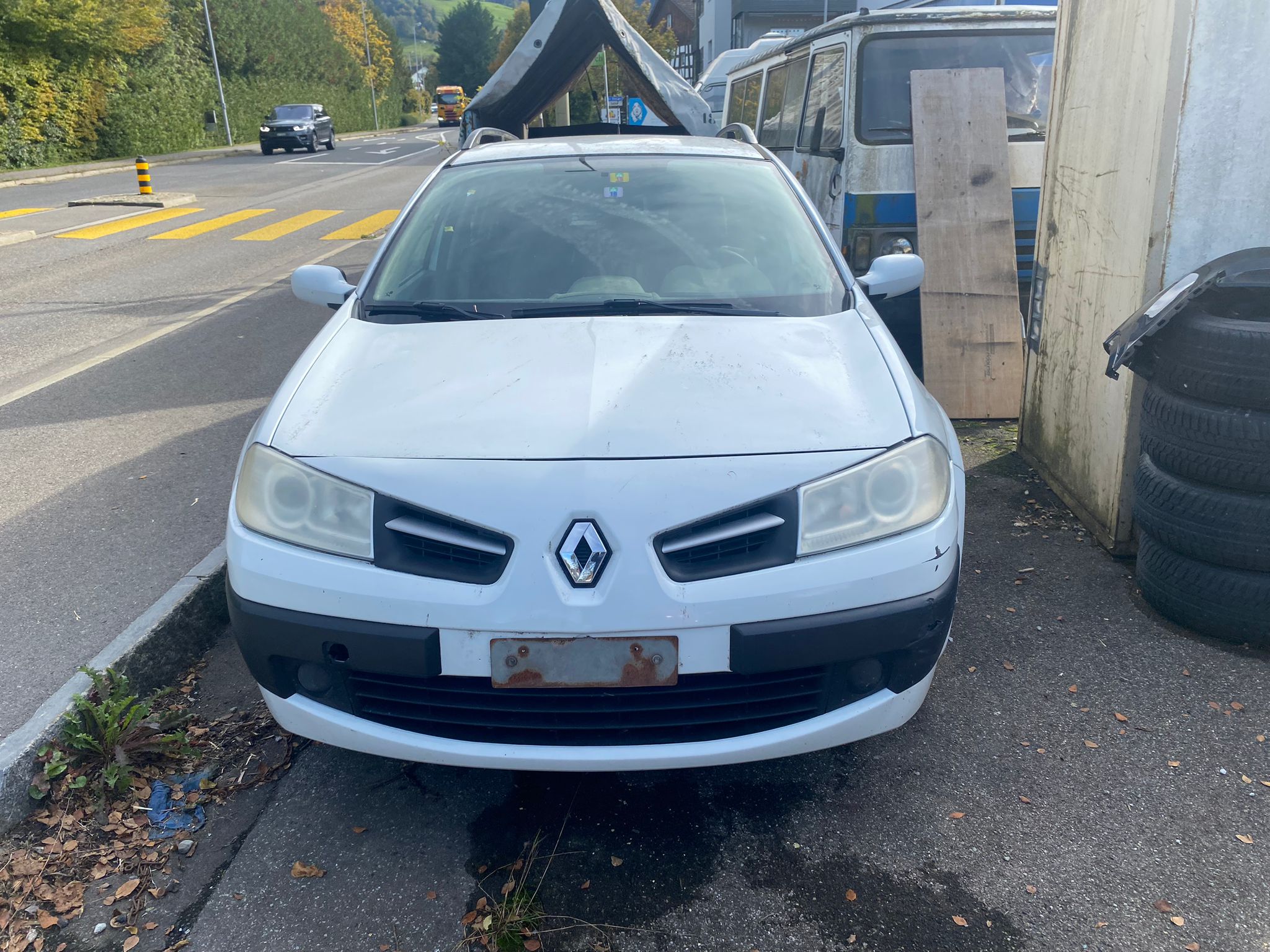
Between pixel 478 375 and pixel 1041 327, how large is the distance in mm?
3254

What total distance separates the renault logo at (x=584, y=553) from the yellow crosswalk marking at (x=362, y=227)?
11774 millimetres

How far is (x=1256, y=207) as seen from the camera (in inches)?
136

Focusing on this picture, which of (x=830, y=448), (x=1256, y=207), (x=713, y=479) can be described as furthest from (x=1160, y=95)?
(x=713, y=479)

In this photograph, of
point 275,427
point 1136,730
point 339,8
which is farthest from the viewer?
point 339,8

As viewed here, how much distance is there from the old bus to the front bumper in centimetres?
420

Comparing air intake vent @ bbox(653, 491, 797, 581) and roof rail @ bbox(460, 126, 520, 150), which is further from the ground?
roof rail @ bbox(460, 126, 520, 150)

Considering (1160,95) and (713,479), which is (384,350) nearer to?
(713,479)

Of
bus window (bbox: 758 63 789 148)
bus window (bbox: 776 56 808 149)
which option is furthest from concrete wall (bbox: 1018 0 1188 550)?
bus window (bbox: 758 63 789 148)

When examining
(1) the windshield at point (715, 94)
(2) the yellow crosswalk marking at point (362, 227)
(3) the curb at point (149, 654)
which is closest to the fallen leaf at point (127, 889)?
(3) the curb at point (149, 654)

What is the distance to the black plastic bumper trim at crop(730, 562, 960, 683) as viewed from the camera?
2.17m

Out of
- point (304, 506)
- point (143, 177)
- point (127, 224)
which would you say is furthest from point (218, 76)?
point (304, 506)

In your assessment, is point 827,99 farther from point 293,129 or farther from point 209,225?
point 293,129

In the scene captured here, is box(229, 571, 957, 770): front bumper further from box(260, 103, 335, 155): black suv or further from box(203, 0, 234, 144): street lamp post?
box(203, 0, 234, 144): street lamp post

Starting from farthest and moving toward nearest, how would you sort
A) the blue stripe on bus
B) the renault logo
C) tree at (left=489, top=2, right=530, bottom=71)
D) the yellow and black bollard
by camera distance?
tree at (left=489, top=2, right=530, bottom=71)
the yellow and black bollard
the blue stripe on bus
the renault logo
